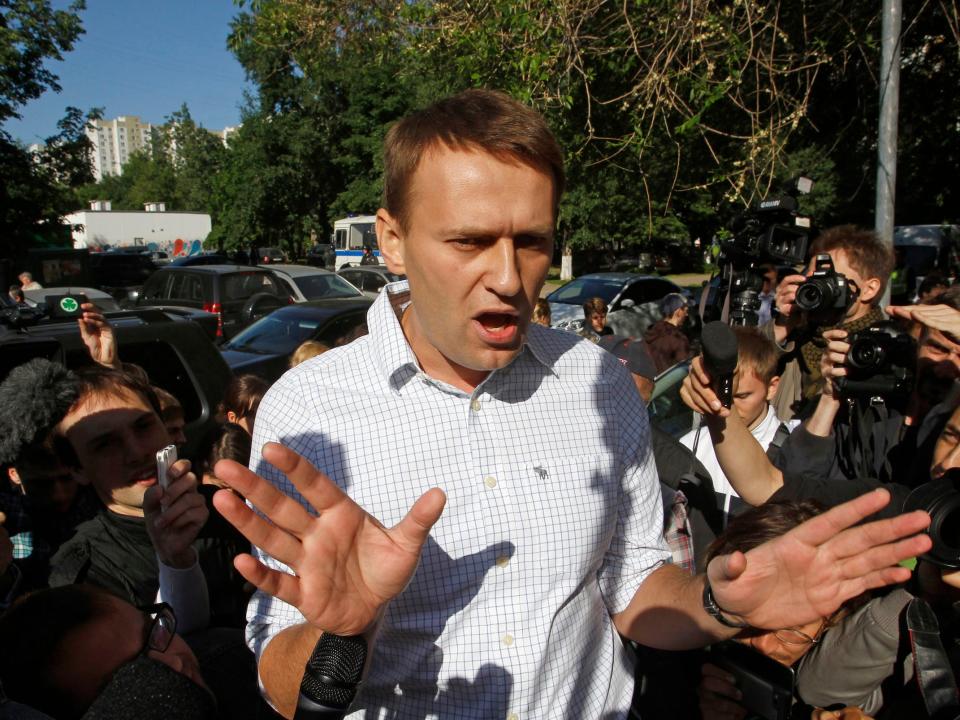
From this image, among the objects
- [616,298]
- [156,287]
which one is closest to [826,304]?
[616,298]

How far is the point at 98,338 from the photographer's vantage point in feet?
12.4

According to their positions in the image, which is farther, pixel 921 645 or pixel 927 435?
pixel 927 435

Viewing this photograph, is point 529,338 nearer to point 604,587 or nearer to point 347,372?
point 347,372

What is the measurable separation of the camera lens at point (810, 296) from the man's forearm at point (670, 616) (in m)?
1.53

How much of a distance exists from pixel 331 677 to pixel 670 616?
84 cm

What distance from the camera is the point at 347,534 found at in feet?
4.25

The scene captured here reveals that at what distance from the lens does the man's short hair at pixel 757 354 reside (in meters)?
3.28

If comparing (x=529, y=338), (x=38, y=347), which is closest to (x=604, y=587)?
(x=529, y=338)

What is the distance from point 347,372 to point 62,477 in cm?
176

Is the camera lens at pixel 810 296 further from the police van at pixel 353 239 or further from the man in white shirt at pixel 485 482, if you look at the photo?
the police van at pixel 353 239

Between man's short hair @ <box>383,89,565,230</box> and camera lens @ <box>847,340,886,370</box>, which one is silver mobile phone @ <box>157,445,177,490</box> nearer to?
man's short hair @ <box>383,89,565,230</box>

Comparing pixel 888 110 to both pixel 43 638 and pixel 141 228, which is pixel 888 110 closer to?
pixel 43 638

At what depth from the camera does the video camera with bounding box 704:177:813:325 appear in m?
3.63

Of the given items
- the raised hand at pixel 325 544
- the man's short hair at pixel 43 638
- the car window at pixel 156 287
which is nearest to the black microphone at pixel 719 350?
the raised hand at pixel 325 544
